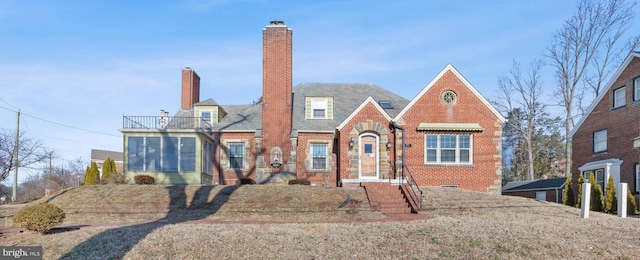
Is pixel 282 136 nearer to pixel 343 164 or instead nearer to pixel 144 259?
pixel 343 164

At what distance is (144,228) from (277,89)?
48.8ft

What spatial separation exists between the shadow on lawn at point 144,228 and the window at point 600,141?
19144 millimetres

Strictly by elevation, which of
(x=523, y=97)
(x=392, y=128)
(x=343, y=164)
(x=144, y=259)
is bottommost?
(x=144, y=259)

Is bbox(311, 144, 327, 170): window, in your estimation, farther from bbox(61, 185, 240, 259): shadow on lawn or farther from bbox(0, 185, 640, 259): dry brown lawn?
bbox(0, 185, 640, 259): dry brown lawn

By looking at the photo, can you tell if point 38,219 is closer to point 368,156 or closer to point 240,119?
point 368,156

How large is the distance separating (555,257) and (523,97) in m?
32.5

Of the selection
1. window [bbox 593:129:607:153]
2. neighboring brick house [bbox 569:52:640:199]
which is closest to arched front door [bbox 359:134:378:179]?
neighboring brick house [bbox 569:52:640:199]

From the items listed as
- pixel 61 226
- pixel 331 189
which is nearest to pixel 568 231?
pixel 331 189

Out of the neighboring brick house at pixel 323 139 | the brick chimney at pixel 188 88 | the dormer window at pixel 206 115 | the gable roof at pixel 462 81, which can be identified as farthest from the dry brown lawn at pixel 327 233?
the brick chimney at pixel 188 88

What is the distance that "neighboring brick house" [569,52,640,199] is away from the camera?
26391 millimetres

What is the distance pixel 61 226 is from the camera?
16703mm

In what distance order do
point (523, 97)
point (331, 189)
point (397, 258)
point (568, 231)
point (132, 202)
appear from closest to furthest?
point (397, 258)
point (568, 231)
point (132, 202)
point (331, 189)
point (523, 97)

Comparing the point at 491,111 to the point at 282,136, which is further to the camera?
the point at 282,136

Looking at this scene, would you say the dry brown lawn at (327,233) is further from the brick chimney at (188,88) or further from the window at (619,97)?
the brick chimney at (188,88)
